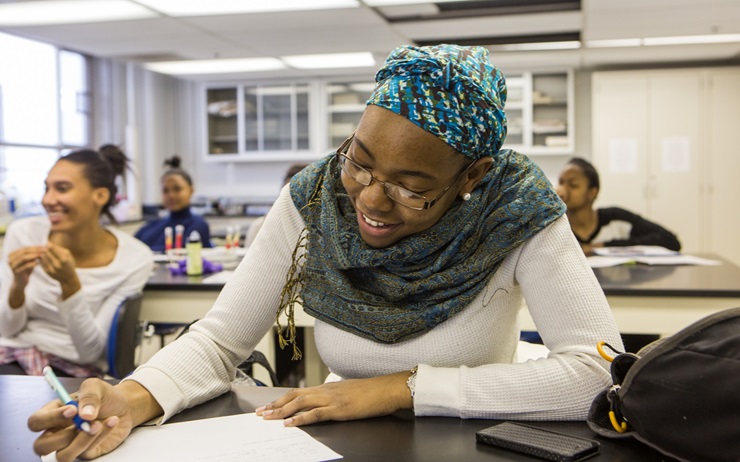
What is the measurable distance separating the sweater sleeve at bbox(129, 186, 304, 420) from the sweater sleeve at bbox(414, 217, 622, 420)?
1.10 ft

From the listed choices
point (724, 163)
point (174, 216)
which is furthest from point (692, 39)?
point (174, 216)

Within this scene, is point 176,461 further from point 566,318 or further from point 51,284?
point 51,284

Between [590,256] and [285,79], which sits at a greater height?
[285,79]

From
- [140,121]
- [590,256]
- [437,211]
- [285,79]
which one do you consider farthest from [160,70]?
[437,211]

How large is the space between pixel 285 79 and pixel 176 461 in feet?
20.6

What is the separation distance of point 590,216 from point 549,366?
2.99 m

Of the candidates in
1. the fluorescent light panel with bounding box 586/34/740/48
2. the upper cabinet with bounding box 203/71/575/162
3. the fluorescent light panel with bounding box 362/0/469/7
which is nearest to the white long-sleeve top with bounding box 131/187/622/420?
the fluorescent light panel with bounding box 362/0/469/7

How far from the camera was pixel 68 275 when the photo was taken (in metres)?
2.14

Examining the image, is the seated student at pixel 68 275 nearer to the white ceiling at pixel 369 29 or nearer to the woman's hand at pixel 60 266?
the woman's hand at pixel 60 266

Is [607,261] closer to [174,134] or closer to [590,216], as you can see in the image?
[590,216]

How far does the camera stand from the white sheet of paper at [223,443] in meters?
0.90

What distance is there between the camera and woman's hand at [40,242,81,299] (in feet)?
6.94

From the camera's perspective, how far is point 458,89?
1067mm

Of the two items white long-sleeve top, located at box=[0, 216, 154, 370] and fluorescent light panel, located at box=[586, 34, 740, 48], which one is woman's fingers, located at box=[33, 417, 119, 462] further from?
fluorescent light panel, located at box=[586, 34, 740, 48]
